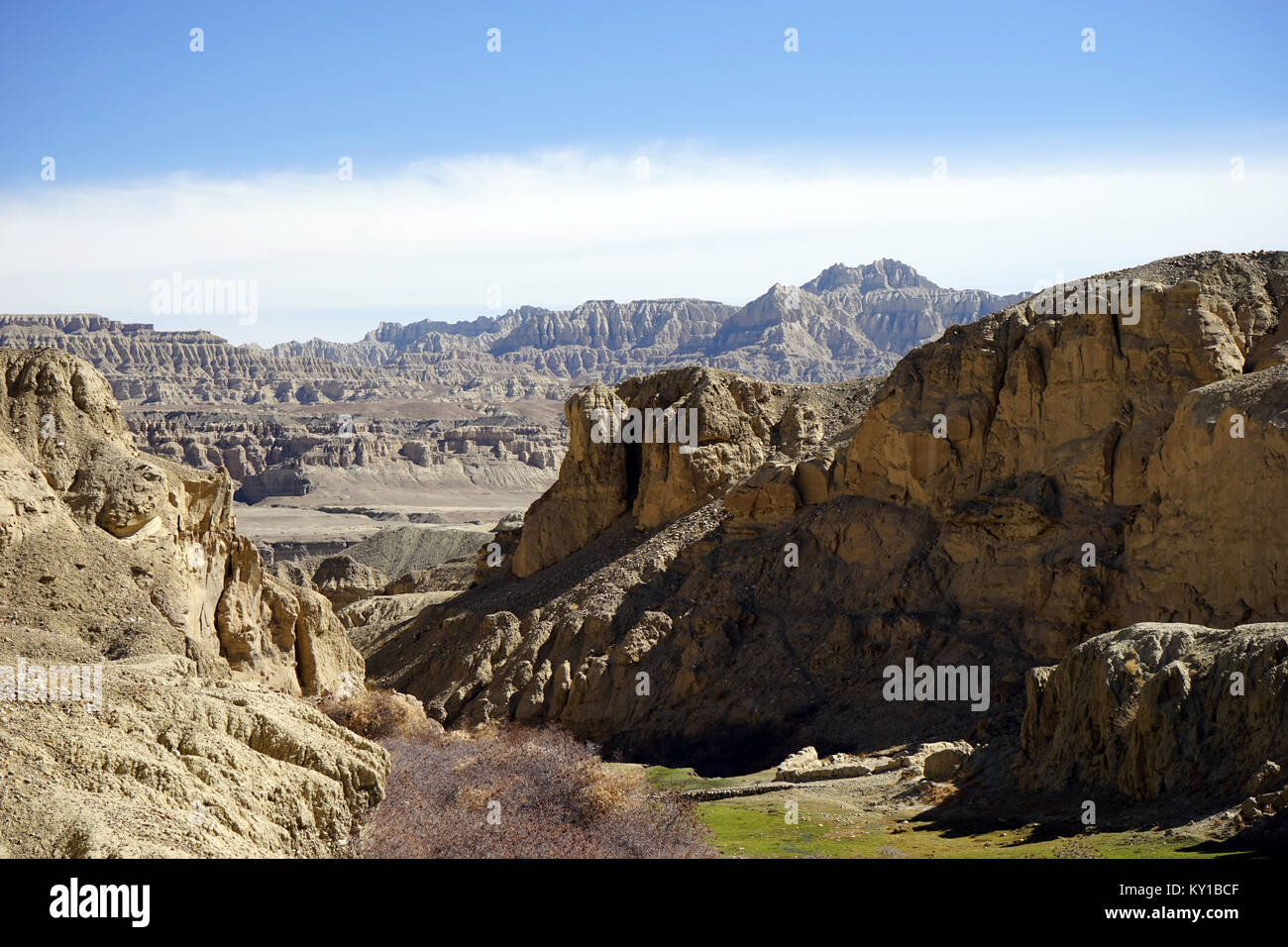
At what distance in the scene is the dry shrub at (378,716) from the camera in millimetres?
34219

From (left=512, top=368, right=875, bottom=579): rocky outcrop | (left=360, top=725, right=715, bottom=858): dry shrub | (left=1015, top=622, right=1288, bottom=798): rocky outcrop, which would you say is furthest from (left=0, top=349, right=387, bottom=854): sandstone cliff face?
(left=1015, top=622, right=1288, bottom=798): rocky outcrop

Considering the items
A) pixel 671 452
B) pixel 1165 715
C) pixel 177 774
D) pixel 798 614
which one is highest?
pixel 671 452

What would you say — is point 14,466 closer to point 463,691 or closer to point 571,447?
point 463,691

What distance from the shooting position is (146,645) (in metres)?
27.5

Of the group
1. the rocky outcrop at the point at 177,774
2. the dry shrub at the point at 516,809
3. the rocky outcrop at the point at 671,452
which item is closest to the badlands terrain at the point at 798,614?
the rocky outcrop at the point at 177,774

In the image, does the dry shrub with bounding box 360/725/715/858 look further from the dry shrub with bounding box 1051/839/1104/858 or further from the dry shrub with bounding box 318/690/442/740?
the dry shrub with bounding box 1051/839/1104/858

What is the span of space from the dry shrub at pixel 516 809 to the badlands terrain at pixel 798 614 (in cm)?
80

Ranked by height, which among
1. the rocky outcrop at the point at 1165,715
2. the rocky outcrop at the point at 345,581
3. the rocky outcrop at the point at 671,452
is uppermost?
the rocky outcrop at the point at 671,452

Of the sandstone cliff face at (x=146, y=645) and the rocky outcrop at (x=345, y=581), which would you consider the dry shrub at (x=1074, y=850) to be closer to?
the sandstone cliff face at (x=146, y=645)

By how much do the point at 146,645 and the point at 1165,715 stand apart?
20.0 metres

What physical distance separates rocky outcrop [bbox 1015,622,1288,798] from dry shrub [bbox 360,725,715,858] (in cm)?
794

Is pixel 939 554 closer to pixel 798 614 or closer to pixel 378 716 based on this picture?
pixel 798 614

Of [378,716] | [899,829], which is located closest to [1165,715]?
[899,829]
